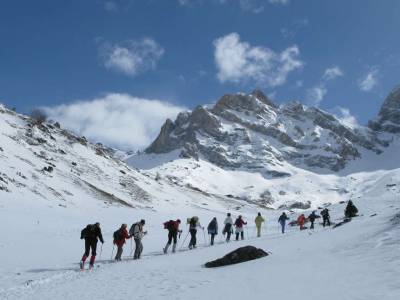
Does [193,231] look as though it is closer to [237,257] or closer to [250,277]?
[237,257]

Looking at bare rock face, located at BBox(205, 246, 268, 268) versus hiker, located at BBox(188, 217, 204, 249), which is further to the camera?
hiker, located at BBox(188, 217, 204, 249)

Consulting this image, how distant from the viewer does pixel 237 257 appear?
18.0 metres

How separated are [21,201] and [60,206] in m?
7.83

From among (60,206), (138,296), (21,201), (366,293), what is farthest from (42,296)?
(60,206)

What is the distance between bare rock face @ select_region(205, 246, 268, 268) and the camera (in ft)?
57.7

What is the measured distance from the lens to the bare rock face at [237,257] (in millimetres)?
17594

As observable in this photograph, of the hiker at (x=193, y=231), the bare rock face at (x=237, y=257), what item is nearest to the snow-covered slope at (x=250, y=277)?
the bare rock face at (x=237, y=257)

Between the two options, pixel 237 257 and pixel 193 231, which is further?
pixel 193 231

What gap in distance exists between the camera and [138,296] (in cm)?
1273

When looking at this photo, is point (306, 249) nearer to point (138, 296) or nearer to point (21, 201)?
point (138, 296)

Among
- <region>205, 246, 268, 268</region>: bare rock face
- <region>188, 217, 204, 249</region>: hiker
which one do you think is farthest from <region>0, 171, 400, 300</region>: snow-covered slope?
<region>188, 217, 204, 249</region>: hiker

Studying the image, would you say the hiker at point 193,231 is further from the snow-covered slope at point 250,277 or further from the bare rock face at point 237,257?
the bare rock face at point 237,257

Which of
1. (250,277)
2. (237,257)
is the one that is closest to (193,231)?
(237,257)

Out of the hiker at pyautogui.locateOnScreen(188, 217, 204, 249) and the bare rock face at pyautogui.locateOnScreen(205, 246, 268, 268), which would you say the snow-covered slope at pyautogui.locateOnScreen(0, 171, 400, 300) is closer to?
the bare rock face at pyautogui.locateOnScreen(205, 246, 268, 268)
